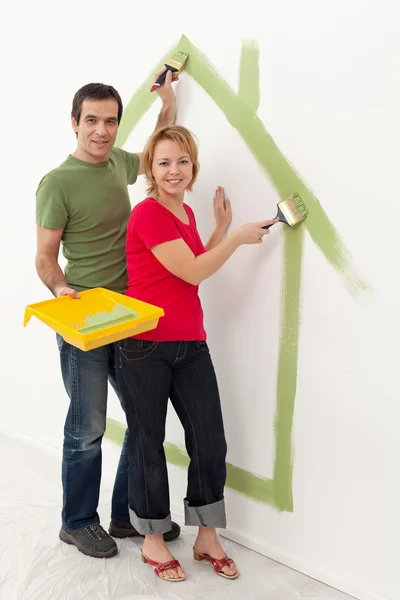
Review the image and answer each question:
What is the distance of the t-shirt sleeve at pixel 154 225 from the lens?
179cm

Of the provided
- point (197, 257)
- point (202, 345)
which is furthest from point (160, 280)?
point (202, 345)

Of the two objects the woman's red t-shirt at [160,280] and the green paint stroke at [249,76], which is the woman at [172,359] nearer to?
the woman's red t-shirt at [160,280]

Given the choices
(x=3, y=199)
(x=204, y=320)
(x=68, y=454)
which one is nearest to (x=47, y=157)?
(x=3, y=199)

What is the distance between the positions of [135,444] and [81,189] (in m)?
0.74

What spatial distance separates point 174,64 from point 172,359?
888 mm

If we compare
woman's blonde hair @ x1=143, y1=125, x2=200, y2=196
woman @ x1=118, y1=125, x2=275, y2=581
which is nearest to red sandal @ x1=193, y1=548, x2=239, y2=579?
woman @ x1=118, y1=125, x2=275, y2=581

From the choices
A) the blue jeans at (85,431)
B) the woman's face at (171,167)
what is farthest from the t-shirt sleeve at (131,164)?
the blue jeans at (85,431)

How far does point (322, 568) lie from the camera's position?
1899 millimetres

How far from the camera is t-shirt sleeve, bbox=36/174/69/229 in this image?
6.19ft

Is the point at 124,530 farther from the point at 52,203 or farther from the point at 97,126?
the point at 97,126

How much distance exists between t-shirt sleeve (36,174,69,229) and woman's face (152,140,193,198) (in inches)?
10.7

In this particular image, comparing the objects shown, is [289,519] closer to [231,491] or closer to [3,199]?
[231,491]

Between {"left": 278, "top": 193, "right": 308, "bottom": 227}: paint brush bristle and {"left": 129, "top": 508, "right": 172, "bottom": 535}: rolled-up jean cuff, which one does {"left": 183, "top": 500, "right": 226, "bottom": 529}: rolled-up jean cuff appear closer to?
{"left": 129, "top": 508, "right": 172, "bottom": 535}: rolled-up jean cuff

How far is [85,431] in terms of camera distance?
6.72 feet
